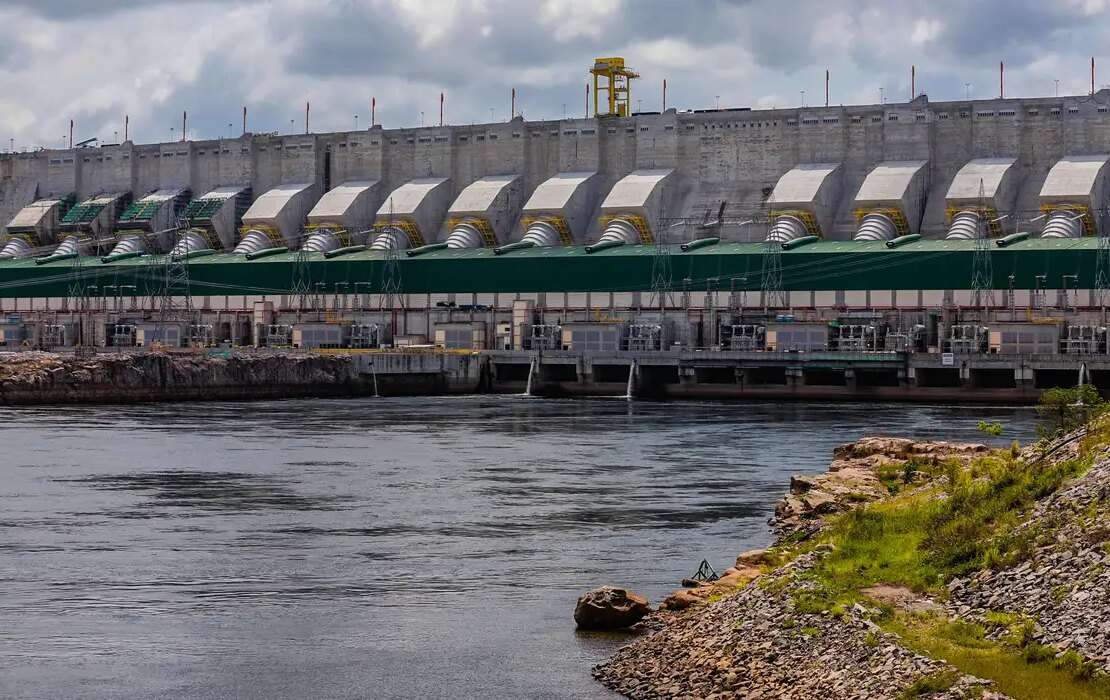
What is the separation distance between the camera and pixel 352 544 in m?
34.7

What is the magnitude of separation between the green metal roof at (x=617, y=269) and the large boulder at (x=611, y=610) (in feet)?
260

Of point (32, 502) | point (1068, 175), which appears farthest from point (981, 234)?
point (32, 502)

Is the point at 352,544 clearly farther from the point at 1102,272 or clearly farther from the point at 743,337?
the point at 1102,272

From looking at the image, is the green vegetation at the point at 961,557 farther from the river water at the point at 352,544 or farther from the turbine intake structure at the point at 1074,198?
the turbine intake structure at the point at 1074,198

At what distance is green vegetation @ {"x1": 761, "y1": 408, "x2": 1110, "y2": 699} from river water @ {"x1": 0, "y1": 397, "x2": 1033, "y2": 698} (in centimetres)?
347

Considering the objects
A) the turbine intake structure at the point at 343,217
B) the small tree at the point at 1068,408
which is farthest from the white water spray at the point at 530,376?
the small tree at the point at 1068,408

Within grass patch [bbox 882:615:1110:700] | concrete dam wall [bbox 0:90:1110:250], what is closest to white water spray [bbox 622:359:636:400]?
concrete dam wall [bbox 0:90:1110:250]

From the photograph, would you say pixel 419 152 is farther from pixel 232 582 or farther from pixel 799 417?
pixel 232 582

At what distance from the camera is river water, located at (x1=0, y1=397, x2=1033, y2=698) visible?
23594mm

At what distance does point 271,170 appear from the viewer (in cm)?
13675

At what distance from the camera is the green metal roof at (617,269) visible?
101 metres

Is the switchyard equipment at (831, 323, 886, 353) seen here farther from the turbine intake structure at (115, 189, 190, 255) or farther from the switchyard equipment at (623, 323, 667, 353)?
the turbine intake structure at (115, 189, 190, 255)

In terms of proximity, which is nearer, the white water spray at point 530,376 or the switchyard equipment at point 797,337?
the switchyard equipment at point 797,337

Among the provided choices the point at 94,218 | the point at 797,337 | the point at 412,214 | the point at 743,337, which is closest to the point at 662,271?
the point at 743,337
